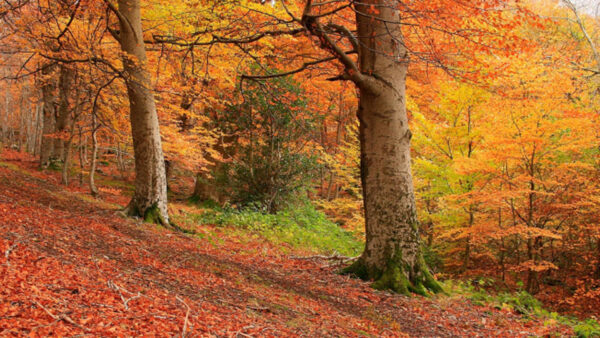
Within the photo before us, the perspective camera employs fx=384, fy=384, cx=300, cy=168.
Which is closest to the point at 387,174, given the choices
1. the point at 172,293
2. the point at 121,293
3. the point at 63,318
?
the point at 172,293

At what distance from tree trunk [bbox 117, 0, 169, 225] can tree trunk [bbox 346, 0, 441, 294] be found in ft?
13.5

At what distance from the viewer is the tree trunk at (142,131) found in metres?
7.45

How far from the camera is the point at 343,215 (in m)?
19.3

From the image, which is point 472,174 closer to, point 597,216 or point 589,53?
point 597,216

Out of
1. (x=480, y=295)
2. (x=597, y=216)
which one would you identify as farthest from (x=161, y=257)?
(x=597, y=216)

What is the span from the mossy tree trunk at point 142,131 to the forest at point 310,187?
31mm

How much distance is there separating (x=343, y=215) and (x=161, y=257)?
48.7 ft

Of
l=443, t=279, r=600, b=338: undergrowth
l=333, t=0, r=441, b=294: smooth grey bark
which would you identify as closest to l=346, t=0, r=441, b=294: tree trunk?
l=333, t=0, r=441, b=294: smooth grey bark

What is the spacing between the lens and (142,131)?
24.6 ft

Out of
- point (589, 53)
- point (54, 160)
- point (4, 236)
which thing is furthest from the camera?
point (54, 160)

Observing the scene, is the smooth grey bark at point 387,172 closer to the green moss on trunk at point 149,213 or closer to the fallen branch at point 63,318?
the green moss on trunk at point 149,213

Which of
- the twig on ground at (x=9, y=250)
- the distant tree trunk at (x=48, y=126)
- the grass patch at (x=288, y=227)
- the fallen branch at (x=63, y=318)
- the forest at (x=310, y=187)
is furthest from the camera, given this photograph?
the distant tree trunk at (x=48, y=126)

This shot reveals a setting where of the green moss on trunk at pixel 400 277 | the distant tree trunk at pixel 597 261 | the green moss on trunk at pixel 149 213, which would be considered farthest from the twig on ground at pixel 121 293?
the distant tree trunk at pixel 597 261

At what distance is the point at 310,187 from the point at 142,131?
20.9ft
